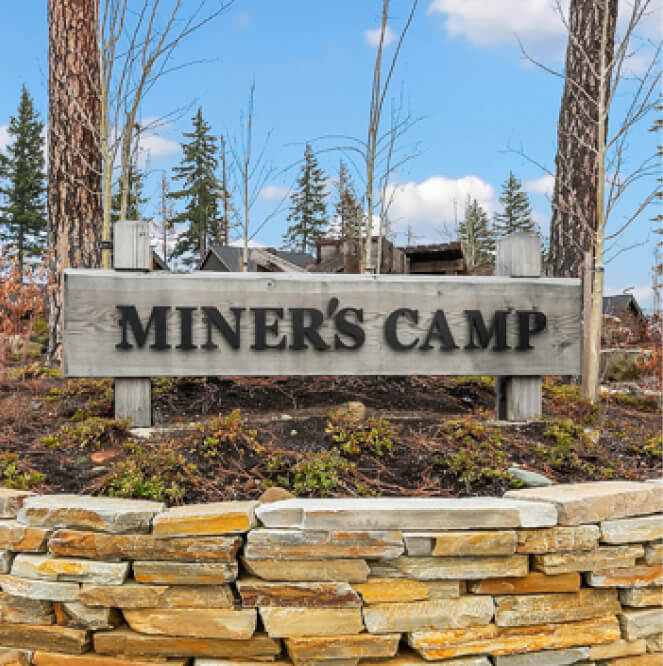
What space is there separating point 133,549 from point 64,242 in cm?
535

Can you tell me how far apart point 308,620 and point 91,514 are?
37.1 inches

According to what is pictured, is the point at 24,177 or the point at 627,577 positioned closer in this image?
the point at 627,577

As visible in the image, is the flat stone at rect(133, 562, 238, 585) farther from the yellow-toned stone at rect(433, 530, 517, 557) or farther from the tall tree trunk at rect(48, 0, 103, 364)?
the tall tree trunk at rect(48, 0, 103, 364)

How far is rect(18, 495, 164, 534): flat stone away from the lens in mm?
2291

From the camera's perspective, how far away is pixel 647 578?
99.7 inches

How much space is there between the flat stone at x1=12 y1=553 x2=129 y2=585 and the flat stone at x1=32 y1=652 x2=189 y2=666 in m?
0.32

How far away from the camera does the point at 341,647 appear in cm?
226

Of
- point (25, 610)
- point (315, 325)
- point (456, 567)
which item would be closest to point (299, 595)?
point (456, 567)

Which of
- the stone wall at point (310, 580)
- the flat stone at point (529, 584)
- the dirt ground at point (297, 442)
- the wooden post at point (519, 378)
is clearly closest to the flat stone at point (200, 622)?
the stone wall at point (310, 580)

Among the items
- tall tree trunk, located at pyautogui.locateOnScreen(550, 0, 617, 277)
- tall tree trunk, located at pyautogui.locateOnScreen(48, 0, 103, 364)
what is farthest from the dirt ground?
tall tree trunk, located at pyautogui.locateOnScreen(550, 0, 617, 277)

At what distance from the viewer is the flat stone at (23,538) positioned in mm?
2385

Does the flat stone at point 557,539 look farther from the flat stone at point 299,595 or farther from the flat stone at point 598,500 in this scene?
the flat stone at point 299,595

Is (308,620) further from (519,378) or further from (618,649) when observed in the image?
(519,378)

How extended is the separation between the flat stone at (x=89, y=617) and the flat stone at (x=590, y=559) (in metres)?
1.72
